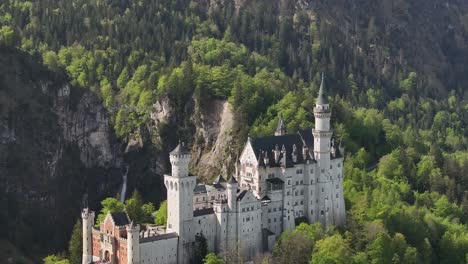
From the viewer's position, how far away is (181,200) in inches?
4700

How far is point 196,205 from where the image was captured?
12544 centimetres

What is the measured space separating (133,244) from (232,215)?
13.9 m

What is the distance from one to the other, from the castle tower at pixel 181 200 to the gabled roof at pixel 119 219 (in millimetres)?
5475

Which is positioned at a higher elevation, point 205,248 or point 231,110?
point 231,110

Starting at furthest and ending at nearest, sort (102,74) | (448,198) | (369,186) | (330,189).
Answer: (102,74) < (448,198) < (369,186) < (330,189)

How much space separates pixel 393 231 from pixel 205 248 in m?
29.9

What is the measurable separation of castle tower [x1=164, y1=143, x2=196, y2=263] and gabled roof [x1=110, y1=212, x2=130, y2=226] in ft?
18.0

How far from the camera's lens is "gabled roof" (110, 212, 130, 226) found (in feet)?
391

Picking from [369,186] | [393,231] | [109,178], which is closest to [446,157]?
[369,186]

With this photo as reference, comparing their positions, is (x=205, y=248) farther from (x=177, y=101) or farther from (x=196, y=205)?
(x=177, y=101)

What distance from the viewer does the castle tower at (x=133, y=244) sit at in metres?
115

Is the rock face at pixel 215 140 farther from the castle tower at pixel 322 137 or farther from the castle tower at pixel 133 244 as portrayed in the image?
the castle tower at pixel 133 244

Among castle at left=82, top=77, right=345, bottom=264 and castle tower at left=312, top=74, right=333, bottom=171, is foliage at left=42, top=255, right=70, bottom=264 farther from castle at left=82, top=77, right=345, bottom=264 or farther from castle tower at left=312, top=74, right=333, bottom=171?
castle tower at left=312, top=74, right=333, bottom=171

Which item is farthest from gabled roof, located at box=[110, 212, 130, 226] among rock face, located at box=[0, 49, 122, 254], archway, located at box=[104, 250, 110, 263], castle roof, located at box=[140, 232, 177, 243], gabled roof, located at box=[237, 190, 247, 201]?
rock face, located at box=[0, 49, 122, 254]
